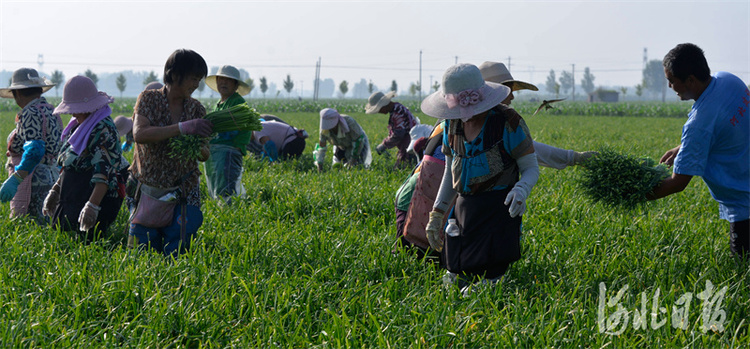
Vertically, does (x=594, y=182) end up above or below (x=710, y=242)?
above

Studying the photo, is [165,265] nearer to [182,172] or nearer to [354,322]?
[182,172]

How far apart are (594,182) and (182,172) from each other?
2.63 metres

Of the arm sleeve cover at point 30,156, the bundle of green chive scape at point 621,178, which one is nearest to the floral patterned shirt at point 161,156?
the arm sleeve cover at point 30,156

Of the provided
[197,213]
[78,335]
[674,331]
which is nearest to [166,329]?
[78,335]

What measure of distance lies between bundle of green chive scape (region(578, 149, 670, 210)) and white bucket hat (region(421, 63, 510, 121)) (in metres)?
1.06

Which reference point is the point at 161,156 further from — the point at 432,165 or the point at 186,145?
the point at 432,165

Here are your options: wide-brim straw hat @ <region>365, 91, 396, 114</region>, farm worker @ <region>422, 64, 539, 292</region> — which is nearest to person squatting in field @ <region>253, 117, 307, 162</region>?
wide-brim straw hat @ <region>365, 91, 396, 114</region>

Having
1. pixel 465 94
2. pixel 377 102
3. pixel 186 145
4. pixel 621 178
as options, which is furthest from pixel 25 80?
pixel 621 178

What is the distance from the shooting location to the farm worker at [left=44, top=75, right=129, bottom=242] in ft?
13.3

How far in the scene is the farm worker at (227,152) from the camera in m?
5.89

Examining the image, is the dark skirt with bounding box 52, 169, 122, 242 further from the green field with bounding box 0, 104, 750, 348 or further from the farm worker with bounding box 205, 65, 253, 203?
the farm worker with bounding box 205, 65, 253, 203

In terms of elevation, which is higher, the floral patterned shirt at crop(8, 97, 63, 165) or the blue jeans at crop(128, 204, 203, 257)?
the floral patterned shirt at crop(8, 97, 63, 165)

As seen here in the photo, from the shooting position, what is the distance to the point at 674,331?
10.1 ft

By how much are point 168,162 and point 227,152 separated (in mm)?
2110
